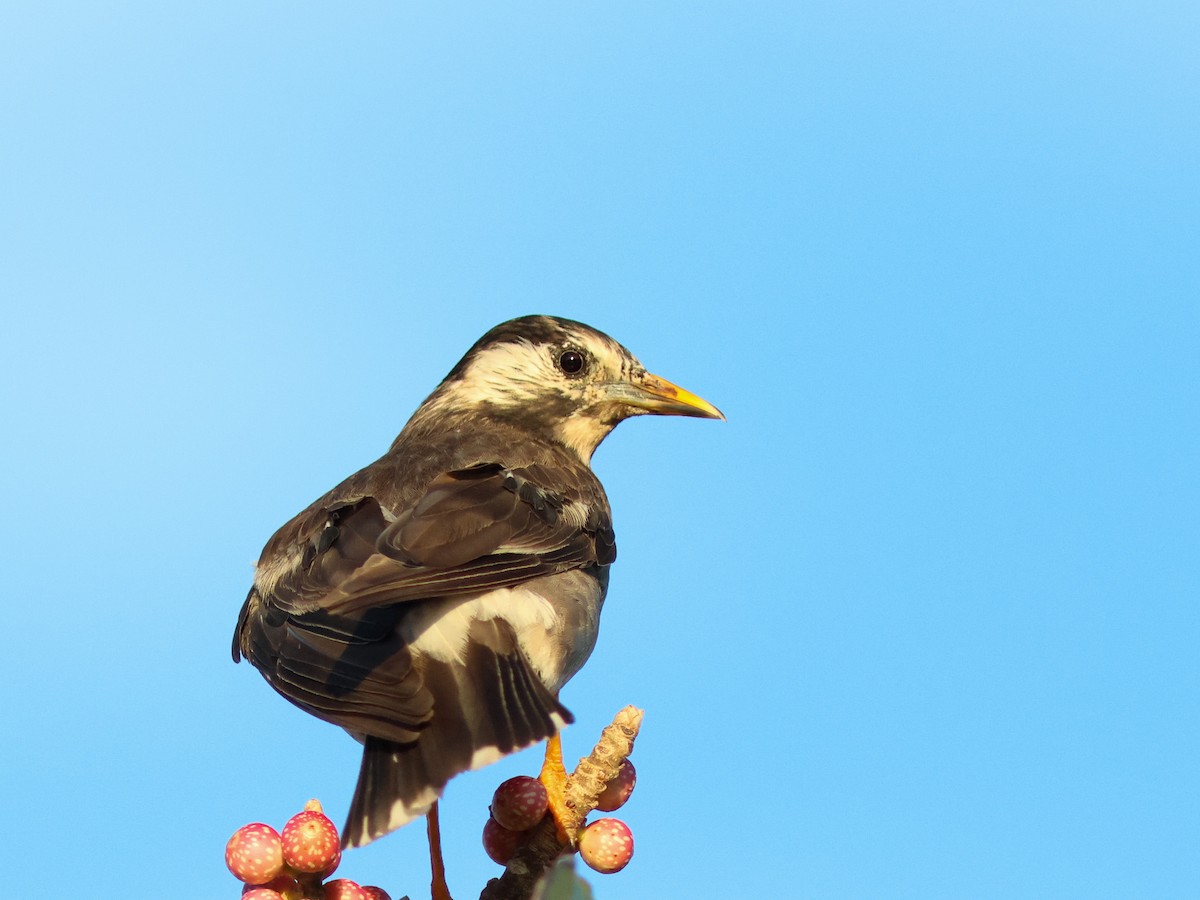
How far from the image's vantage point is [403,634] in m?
5.00

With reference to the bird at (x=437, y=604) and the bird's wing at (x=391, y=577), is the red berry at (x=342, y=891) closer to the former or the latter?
the bird at (x=437, y=604)

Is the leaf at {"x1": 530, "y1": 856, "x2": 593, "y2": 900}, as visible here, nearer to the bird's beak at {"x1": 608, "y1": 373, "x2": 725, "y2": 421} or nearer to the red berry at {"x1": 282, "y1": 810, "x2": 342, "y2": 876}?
the red berry at {"x1": 282, "y1": 810, "x2": 342, "y2": 876}

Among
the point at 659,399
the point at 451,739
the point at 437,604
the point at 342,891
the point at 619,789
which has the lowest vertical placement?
the point at 342,891

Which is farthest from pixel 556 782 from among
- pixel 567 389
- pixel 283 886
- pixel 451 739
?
pixel 567 389

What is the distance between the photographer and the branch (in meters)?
4.05

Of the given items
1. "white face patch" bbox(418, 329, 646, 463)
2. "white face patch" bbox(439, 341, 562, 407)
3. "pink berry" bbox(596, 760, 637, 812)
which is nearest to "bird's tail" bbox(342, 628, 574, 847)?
"pink berry" bbox(596, 760, 637, 812)

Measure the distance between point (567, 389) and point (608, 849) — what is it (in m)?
3.70

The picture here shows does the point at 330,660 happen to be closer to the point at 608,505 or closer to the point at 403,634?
the point at 403,634

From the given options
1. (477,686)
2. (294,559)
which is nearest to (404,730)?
(477,686)

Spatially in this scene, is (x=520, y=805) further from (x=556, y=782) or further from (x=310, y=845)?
(x=310, y=845)

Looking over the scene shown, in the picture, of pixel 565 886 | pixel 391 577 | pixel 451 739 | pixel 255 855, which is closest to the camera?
pixel 565 886

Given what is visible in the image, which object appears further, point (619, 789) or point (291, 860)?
point (619, 789)

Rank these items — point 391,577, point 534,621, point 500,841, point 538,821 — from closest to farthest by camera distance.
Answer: point 538,821 < point 500,841 < point 391,577 < point 534,621

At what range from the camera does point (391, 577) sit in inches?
186
